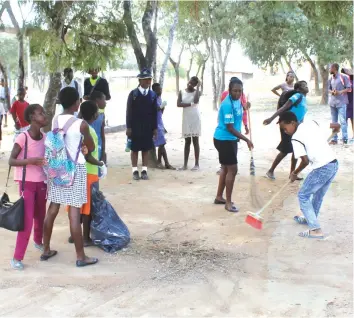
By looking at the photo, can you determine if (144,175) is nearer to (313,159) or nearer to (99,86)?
(99,86)

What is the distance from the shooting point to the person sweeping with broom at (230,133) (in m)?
5.96

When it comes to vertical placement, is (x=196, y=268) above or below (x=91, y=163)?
below

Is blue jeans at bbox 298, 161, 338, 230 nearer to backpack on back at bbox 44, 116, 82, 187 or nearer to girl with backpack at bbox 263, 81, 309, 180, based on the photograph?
girl with backpack at bbox 263, 81, 309, 180

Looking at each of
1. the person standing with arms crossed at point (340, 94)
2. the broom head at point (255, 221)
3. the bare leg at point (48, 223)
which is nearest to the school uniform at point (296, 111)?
the broom head at point (255, 221)

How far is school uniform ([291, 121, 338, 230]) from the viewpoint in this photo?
5.01 meters

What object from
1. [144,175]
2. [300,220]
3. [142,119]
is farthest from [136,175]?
[300,220]

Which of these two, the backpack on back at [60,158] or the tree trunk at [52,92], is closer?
the backpack on back at [60,158]

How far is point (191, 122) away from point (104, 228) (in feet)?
13.6

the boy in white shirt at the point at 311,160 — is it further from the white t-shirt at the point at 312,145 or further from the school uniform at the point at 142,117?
the school uniform at the point at 142,117

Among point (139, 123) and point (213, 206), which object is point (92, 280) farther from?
point (139, 123)

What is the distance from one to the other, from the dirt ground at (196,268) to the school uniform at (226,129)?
2.13ft

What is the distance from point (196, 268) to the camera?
4.36 metres

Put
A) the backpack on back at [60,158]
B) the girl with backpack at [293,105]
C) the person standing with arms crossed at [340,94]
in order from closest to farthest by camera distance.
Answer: the backpack on back at [60,158], the girl with backpack at [293,105], the person standing with arms crossed at [340,94]

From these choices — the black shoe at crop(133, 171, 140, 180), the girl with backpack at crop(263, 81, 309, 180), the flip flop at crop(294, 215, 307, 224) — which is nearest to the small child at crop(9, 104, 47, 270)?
the flip flop at crop(294, 215, 307, 224)
